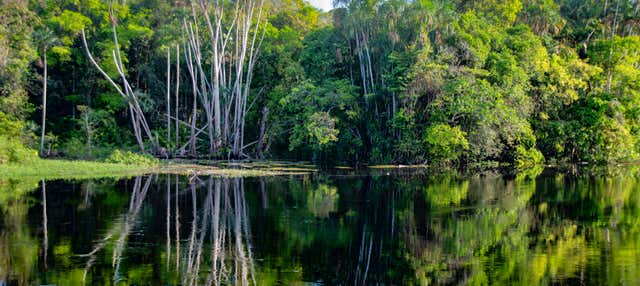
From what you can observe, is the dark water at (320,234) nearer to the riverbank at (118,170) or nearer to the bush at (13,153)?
the riverbank at (118,170)

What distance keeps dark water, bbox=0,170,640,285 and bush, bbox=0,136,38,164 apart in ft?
13.9

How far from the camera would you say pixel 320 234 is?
14750 millimetres

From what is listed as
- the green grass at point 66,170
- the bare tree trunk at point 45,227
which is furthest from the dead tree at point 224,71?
the bare tree trunk at point 45,227

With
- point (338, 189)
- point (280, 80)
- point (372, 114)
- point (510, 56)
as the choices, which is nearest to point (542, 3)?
point (510, 56)

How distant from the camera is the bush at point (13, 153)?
Result: 27.9m

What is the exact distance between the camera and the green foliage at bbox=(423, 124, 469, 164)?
31703 millimetres

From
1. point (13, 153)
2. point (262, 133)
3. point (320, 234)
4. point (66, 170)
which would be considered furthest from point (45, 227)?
point (262, 133)

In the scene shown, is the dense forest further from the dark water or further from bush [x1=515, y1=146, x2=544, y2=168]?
the dark water

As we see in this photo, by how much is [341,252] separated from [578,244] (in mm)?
4854

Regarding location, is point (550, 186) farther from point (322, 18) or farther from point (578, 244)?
point (322, 18)

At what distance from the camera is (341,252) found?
12875mm

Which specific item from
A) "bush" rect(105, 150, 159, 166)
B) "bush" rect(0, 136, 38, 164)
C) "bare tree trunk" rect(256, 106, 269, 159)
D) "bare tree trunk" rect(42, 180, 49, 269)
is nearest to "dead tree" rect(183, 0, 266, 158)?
"bare tree trunk" rect(256, 106, 269, 159)

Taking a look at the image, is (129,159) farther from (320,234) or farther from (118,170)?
(320,234)

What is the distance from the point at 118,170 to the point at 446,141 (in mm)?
15634
